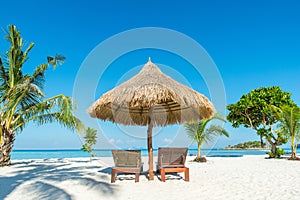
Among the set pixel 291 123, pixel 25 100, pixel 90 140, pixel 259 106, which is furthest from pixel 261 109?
pixel 25 100

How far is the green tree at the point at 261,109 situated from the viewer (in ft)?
47.1

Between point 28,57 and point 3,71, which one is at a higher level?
point 28,57

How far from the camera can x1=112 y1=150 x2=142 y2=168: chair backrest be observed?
207 inches

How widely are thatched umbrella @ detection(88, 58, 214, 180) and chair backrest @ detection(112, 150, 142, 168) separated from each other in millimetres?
373

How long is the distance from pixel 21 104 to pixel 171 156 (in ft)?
19.6

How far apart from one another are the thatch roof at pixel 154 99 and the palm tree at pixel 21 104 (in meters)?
2.38

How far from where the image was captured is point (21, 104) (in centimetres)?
841

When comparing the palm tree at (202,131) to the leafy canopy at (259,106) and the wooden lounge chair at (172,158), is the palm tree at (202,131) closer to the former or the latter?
the leafy canopy at (259,106)

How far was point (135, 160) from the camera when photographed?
5.36m

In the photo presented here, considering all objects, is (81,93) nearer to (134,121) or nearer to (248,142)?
(134,121)

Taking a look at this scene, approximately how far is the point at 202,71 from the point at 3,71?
7.09m

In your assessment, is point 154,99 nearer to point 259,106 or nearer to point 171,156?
point 171,156

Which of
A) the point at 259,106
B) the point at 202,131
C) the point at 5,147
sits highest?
the point at 259,106

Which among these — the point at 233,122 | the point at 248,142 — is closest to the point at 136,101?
Result: the point at 233,122
